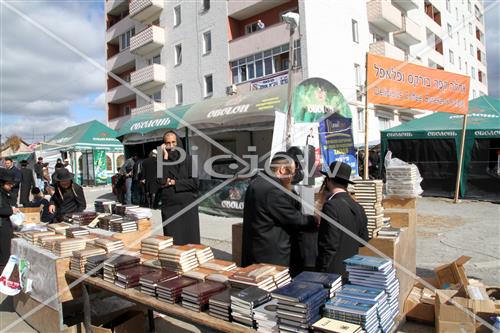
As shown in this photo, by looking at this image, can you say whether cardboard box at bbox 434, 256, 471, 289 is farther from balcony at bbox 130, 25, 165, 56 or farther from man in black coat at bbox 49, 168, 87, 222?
balcony at bbox 130, 25, 165, 56

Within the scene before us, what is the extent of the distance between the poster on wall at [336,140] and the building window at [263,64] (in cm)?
993

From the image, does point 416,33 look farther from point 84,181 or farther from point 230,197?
point 84,181

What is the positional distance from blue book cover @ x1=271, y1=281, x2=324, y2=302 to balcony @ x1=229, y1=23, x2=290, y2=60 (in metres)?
17.7

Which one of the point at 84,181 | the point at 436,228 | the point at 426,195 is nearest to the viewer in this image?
the point at 436,228

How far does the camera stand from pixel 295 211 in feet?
11.4

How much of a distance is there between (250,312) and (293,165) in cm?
161

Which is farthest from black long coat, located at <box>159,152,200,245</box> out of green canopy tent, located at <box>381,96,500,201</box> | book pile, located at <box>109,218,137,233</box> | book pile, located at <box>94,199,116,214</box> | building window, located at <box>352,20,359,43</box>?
building window, located at <box>352,20,359,43</box>

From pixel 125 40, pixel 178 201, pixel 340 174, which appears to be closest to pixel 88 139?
pixel 125 40

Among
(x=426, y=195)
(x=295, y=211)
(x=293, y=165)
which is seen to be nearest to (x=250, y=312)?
(x=295, y=211)

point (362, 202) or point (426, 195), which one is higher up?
point (362, 202)

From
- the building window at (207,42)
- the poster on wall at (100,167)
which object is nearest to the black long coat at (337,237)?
the building window at (207,42)

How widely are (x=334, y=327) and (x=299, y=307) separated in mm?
203

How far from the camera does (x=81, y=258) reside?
3.66 metres

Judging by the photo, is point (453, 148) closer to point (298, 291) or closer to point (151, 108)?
point (298, 291)
